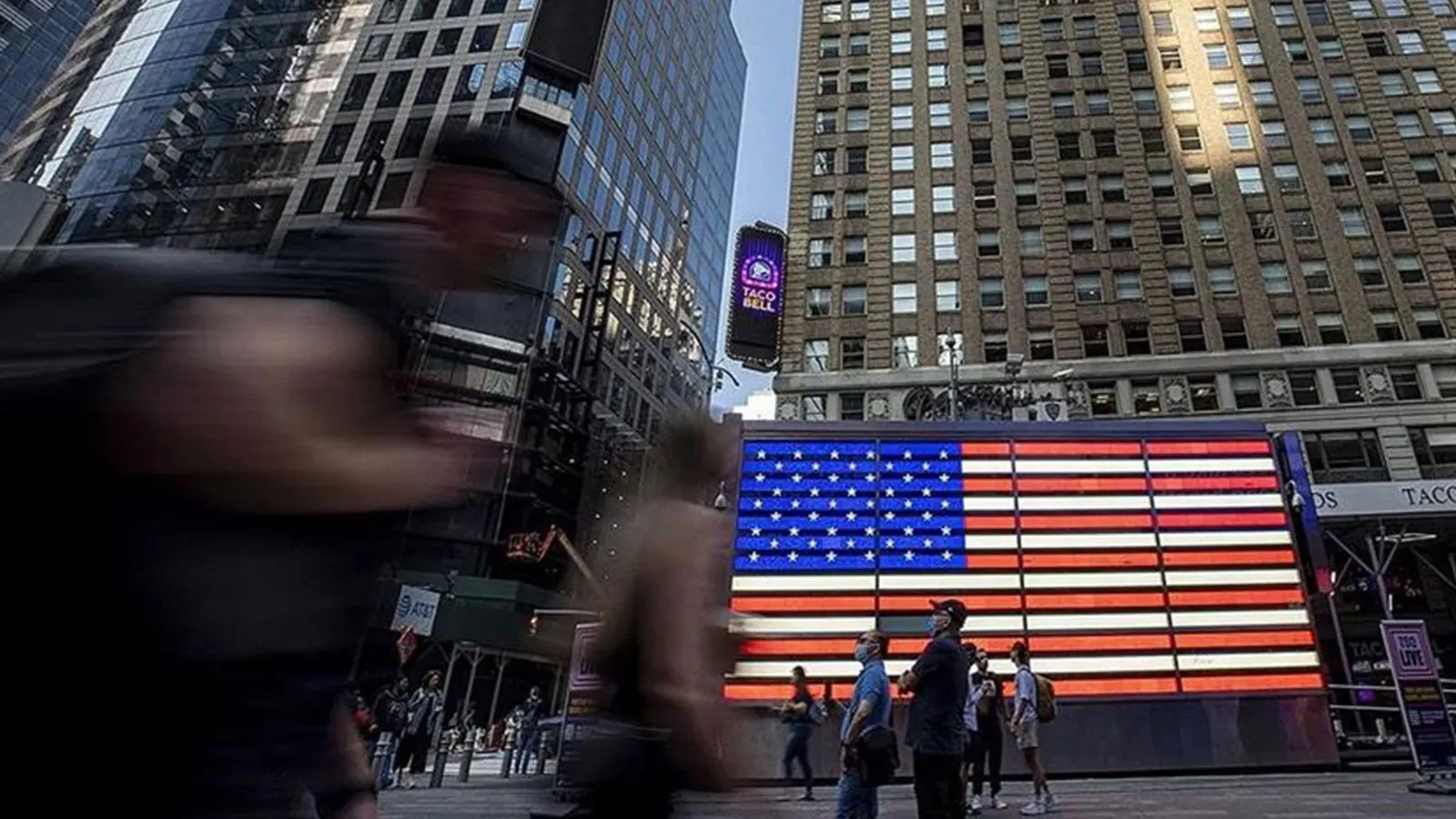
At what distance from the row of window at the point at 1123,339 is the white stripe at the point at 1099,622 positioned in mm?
23396

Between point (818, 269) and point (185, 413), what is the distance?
37858 millimetres

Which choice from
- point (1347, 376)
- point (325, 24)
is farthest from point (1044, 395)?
point (325, 24)

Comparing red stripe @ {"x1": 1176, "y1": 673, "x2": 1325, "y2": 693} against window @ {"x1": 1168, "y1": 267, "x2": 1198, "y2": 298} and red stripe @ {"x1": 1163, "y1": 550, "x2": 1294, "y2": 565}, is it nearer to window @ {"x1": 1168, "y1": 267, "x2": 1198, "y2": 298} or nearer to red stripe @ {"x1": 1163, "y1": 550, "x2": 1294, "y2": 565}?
red stripe @ {"x1": 1163, "y1": 550, "x2": 1294, "y2": 565}

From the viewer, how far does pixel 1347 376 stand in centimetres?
3083

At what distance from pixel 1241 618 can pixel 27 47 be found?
377 feet

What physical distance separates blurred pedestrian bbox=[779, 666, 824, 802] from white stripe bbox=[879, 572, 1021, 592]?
2201 millimetres

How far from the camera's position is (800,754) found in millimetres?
10719

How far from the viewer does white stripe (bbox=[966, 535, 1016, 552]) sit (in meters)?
12.3

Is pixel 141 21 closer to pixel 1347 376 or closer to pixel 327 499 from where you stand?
pixel 327 499

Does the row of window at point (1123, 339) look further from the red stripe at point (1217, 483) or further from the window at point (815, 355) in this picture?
the red stripe at point (1217, 483)

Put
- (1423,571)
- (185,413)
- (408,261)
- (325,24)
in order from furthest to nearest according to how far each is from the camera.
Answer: (325,24) → (1423,571) → (408,261) → (185,413)

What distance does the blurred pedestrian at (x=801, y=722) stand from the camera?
33.9 feet

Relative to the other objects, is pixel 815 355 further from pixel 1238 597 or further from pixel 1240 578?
pixel 1238 597

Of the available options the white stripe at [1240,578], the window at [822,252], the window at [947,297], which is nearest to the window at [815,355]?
the window at [822,252]
